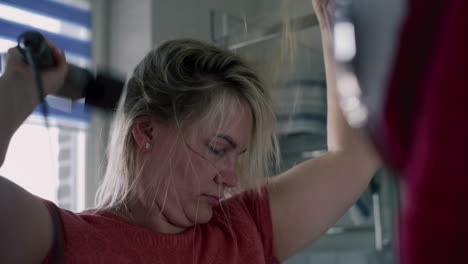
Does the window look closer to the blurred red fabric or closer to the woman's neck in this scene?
the woman's neck

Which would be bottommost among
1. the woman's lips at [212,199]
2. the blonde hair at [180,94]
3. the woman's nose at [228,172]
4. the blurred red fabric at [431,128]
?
the woman's lips at [212,199]

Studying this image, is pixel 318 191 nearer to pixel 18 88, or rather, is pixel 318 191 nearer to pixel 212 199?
pixel 212 199

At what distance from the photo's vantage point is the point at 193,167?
78 cm

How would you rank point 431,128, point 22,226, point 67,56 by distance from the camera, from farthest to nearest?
point 67,56, point 22,226, point 431,128

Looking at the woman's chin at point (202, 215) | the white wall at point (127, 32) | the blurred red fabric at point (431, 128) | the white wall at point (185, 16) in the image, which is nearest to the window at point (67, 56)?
the white wall at point (127, 32)

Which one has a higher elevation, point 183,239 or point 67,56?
point 67,56

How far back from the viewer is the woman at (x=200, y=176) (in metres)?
0.77

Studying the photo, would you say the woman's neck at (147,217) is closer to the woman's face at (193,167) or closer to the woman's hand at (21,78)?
the woman's face at (193,167)

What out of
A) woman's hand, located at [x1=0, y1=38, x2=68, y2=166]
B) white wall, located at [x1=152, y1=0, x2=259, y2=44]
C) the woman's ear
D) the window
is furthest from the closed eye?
white wall, located at [x1=152, y1=0, x2=259, y2=44]

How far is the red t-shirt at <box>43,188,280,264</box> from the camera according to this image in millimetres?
723

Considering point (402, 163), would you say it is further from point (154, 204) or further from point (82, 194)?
point (82, 194)

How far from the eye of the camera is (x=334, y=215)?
0.86 metres

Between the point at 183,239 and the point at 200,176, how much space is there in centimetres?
11

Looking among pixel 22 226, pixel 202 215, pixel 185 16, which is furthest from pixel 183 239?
pixel 185 16
